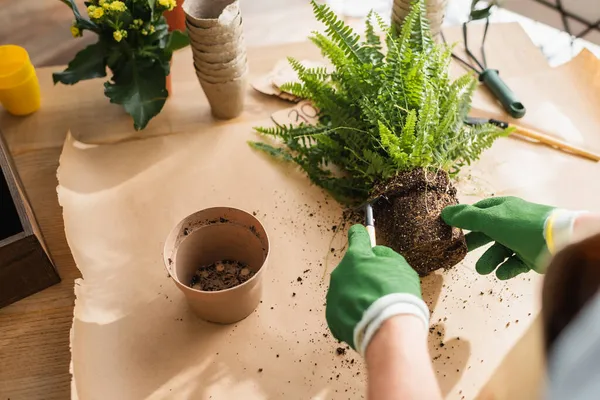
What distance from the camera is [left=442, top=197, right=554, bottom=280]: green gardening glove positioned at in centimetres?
92

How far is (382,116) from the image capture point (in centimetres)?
118

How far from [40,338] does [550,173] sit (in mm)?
1271

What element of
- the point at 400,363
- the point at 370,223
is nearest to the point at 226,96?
the point at 370,223

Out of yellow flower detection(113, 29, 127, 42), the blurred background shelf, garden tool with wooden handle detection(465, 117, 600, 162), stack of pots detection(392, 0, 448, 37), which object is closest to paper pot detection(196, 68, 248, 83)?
yellow flower detection(113, 29, 127, 42)

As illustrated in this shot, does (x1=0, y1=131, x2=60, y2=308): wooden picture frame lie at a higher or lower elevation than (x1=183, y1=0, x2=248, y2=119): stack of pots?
lower

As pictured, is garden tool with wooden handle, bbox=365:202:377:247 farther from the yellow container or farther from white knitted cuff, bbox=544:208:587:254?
the yellow container

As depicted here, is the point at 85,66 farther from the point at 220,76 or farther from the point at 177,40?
the point at 220,76

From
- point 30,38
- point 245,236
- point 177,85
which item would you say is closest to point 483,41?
point 177,85

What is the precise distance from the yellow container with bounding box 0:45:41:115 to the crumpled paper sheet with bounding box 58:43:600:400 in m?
0.21

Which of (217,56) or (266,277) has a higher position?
(217,56)

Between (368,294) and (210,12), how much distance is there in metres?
0.88

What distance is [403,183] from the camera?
3.73ft

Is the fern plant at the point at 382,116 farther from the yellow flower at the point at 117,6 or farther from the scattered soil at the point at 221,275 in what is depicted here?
the yellow flower at the point at 117,6

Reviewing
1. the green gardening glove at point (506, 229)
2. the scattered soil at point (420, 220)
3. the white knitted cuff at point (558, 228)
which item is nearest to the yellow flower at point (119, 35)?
the scattered soil at point (420, 220)
